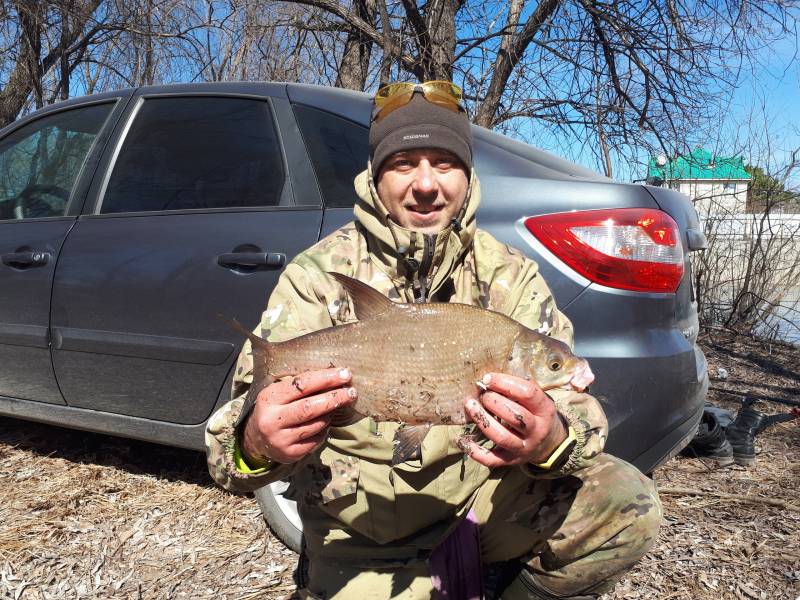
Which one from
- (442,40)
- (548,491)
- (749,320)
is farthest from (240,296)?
(749,320)

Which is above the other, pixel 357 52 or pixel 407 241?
pixel 357 52

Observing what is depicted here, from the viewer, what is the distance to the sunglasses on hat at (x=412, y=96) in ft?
7.36

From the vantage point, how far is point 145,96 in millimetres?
3594

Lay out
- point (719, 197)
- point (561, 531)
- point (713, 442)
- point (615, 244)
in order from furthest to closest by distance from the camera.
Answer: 1. point (719, 197)
2. point (713, 442)
3. point (615, 244)
4. point (561, 531)

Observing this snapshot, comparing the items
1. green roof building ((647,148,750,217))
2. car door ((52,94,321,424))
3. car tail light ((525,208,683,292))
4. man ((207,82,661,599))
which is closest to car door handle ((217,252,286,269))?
car door ((52,94,321,424))

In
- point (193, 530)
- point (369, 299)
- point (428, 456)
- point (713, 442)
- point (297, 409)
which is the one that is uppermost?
point (369, 299)

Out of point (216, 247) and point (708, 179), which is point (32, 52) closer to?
point (216, 247)

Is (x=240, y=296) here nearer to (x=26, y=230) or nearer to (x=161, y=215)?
(x=161, y=215)

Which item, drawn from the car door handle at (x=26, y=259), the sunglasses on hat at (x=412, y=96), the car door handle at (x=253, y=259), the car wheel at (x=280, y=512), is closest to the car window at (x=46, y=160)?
the car door handle at (x=26, y=259)

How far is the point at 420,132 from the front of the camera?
6.97 feet

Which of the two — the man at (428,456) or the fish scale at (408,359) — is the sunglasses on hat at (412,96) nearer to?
the man at (428,456)

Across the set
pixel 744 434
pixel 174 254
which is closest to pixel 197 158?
pixel 174 254

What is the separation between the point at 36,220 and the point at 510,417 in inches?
122

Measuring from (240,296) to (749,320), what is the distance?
7.67 m
